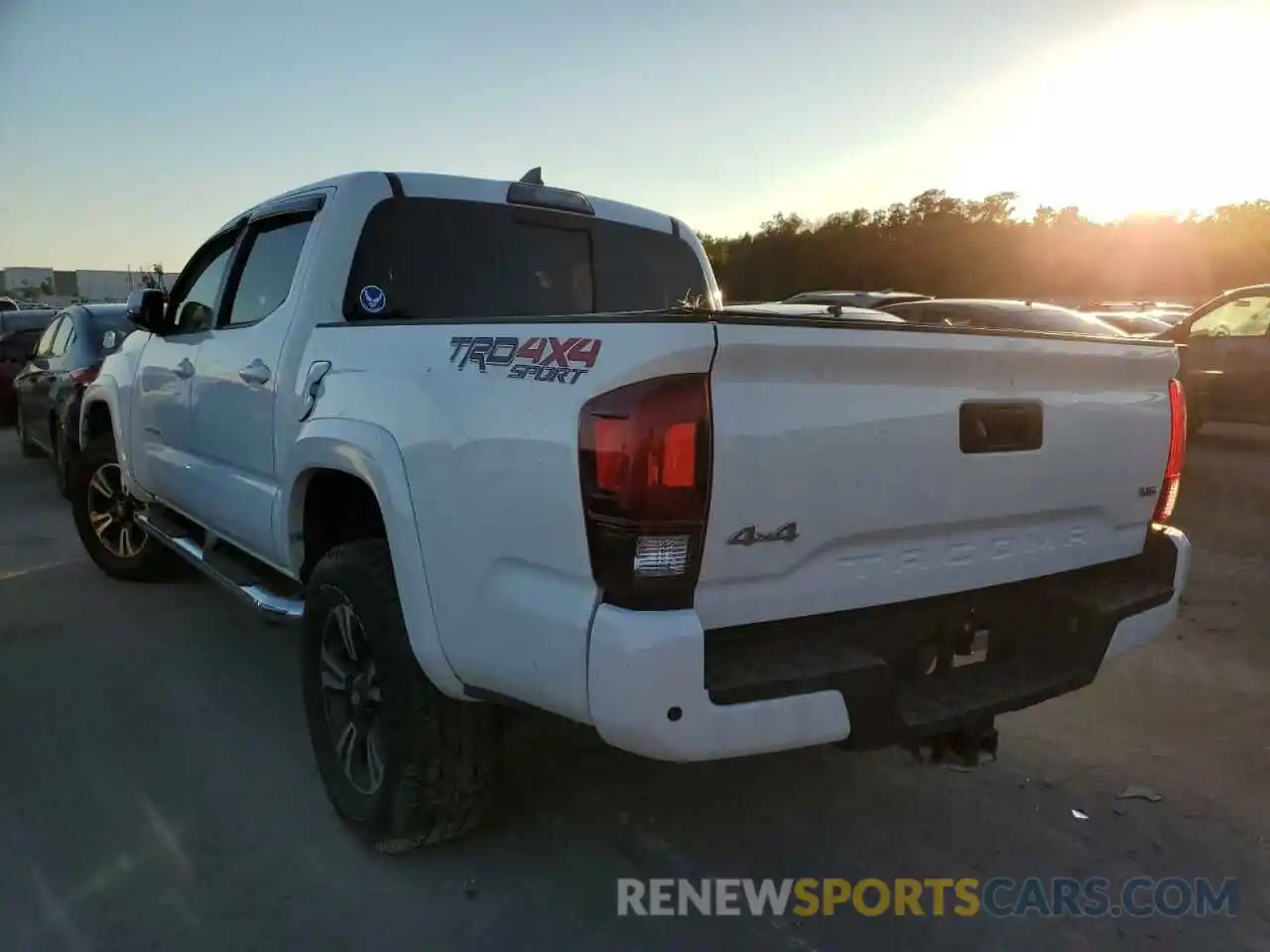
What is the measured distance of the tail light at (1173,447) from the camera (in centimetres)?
307

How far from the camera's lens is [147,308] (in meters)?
4.87

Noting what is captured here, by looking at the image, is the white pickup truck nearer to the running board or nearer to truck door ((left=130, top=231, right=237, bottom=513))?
the running board

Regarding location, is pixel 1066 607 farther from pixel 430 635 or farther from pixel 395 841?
pixel 395 841

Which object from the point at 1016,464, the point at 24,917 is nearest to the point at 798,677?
the point at 1016,464

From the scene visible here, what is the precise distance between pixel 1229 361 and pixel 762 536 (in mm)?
10323

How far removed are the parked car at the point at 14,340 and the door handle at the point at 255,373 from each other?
443 inches

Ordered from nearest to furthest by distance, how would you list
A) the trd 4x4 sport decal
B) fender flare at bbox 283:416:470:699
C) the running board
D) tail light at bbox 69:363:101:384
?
the trd 4x4 sport decal, fender flare at bbox 283:416:470:699, the running board, tail light at bbox 69:363:101:384

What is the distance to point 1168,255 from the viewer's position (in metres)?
38.9

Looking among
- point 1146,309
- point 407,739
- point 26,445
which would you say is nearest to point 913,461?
point 407,739

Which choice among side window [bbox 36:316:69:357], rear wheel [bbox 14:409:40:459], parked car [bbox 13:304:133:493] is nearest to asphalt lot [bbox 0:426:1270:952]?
parked car [bbox 13:304:133:493]

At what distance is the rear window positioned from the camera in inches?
144

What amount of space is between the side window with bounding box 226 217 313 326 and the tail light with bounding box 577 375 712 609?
216cm

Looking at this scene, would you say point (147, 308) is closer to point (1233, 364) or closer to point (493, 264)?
point (493, 264)

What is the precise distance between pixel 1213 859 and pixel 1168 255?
41940 millimetres
